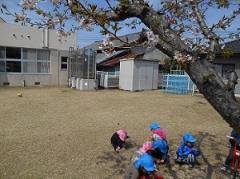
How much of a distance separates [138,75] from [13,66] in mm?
8363

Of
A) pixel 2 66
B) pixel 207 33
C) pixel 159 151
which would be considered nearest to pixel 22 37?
pixel 2 66

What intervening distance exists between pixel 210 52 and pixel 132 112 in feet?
22.8

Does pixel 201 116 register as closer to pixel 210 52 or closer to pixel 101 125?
pixel 101 125

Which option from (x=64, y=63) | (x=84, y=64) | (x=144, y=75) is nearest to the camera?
(x=84, y=64)

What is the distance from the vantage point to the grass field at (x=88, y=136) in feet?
13.6

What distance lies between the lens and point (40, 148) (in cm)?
497

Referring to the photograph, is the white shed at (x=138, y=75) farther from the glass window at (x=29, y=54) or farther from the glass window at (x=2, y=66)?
the glass window at (x=2, y=66)

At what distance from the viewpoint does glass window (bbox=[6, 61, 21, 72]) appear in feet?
54.9

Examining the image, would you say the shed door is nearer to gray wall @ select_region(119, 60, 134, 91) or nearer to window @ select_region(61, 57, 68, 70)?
gray wall @ select_region(119, 60, 134, 91)

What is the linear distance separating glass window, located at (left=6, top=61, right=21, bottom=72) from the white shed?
6.89 m

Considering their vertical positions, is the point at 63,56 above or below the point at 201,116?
above

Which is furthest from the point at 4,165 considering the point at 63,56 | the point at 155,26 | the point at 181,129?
the point at 63,56

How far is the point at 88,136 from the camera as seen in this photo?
5832 millimetres

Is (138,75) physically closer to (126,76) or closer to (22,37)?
(126,76)
